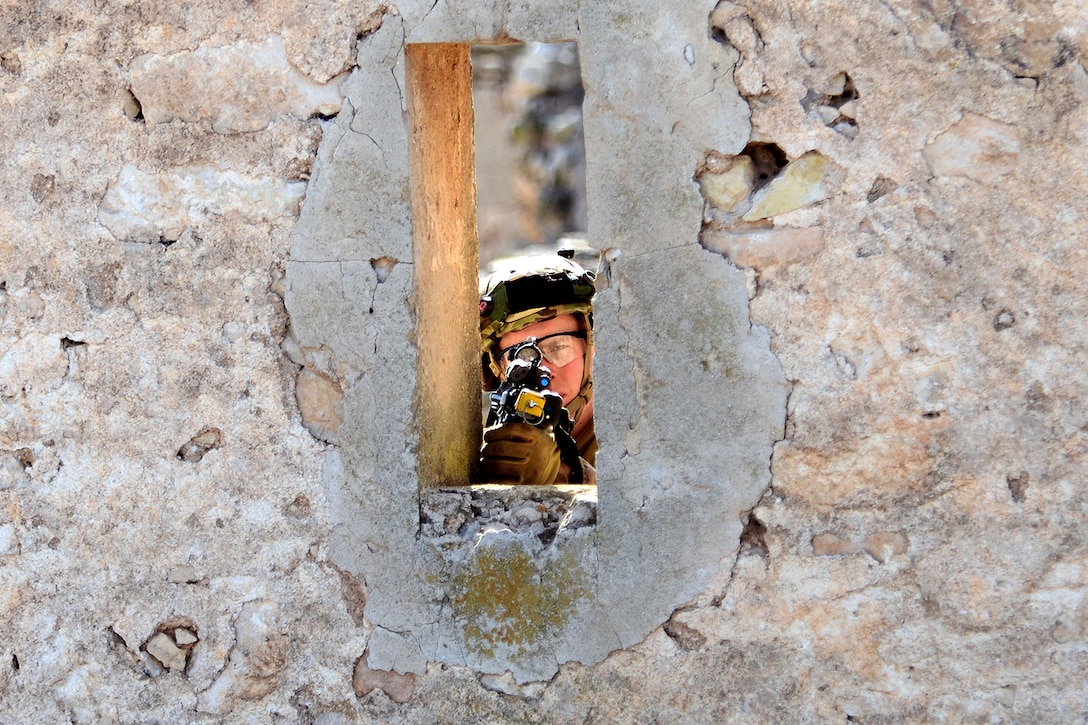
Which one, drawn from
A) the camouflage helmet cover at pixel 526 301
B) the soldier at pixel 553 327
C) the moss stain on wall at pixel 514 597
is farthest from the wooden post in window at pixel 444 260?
the camouflage helmet cover at pixel 526 301

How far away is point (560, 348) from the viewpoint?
12.3 feet

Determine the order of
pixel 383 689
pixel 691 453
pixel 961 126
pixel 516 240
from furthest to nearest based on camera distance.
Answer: pixel 516 240
pixel 383 689
pixel 691 453
pixel 961 126

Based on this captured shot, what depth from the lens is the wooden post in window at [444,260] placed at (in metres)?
2.53

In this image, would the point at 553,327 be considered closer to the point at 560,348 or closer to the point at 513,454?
the point at 560,348

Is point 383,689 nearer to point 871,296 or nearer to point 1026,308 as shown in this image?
point 871,296

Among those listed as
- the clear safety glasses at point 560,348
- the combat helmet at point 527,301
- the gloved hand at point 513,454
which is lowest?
the gloved hand at point 513,454

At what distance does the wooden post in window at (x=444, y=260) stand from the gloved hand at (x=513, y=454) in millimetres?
108

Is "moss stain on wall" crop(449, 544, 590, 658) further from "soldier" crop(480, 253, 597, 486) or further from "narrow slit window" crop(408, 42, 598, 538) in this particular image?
"soldier" crop(480, 253, 597, 486)

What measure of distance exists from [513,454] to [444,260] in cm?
63

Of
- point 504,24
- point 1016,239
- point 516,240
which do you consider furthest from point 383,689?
point 516,240

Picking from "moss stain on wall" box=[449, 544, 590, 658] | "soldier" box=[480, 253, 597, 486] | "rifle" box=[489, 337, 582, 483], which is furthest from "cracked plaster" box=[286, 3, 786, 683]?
"soldier" box=[480, 253, 597, 486]

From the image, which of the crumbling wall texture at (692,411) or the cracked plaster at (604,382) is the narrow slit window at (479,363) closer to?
the cracked plaster at (604,382)

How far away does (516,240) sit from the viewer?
1109 cm

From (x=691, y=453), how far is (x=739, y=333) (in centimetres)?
26
